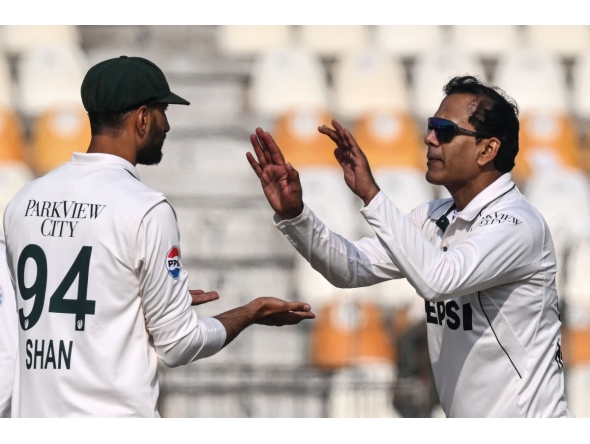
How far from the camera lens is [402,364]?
4832mm

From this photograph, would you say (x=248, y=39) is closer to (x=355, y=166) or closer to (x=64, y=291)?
(x=355, y=166)

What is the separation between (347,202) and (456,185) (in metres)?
2.81

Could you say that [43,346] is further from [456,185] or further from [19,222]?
[456,185]

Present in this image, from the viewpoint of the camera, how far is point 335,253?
2.57 m

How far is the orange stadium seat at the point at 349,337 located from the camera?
481 centimetres

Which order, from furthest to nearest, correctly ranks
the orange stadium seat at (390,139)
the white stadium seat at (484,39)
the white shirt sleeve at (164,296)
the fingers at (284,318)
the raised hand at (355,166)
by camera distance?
the white stadium seat at (484,39) → the orange stadium seat at (390,139) → the fingers at (284,318) → the raised hand at (355,166) → the white shirt sleeve at (164,296)

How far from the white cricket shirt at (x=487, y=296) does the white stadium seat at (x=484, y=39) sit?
3.89 m

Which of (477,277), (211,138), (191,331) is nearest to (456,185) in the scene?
(477,277)

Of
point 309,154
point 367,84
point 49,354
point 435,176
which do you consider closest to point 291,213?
point 435,176

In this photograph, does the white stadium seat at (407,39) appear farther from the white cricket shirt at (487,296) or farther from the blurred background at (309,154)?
the white cricket shirt at (487,296)

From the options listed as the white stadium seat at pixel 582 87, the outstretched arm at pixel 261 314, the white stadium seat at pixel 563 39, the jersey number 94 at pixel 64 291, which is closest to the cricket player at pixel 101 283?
the jersey number 94 at pixel 64 291

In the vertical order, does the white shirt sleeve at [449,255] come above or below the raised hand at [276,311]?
above

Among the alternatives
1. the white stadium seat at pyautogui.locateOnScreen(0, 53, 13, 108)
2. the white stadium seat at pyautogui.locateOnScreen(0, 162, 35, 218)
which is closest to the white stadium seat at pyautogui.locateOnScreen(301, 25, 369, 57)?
the white stadium seat at pyautogui.locateOnScreen(0, 53, 13, 108)

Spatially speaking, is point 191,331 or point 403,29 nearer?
point 191,331
